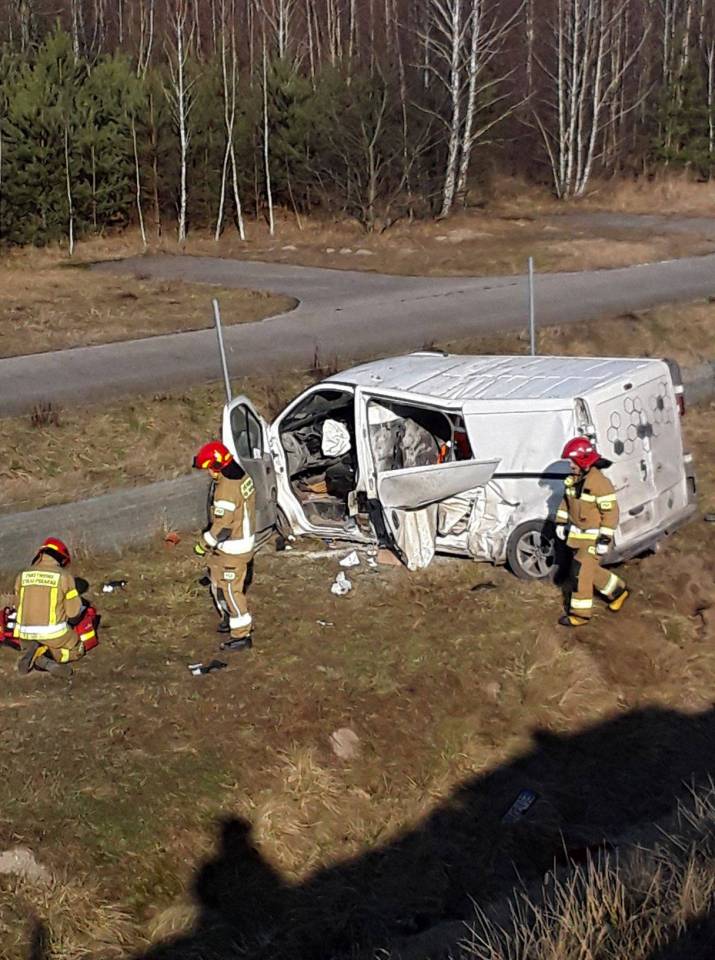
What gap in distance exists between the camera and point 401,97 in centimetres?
3434

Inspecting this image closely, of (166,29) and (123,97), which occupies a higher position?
(166,29)

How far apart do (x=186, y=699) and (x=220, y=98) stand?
2993 centimetres

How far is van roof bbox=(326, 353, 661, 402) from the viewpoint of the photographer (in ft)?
29.6

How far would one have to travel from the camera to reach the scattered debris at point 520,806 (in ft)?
22.4

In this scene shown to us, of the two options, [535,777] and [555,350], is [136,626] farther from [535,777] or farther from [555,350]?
[555,350]

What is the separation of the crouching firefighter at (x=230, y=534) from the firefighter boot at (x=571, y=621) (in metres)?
2.46

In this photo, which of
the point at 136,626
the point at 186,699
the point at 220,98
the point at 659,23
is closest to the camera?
the point at 186,699

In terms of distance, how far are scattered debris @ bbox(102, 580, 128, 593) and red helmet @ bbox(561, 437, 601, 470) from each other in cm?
406

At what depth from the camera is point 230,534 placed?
27.4 ft

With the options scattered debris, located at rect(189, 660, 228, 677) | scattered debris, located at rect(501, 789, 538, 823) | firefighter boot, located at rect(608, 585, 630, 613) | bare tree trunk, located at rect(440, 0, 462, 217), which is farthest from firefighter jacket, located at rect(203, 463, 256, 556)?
bare tree trunk, located at rect(440, 0, 462, 217)

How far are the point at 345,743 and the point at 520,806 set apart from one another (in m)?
1.21

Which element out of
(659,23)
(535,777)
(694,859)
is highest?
(659,23)

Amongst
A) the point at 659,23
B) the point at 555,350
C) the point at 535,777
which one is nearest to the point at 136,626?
the point at 535,777

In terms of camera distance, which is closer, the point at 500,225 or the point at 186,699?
the point at 186,699
